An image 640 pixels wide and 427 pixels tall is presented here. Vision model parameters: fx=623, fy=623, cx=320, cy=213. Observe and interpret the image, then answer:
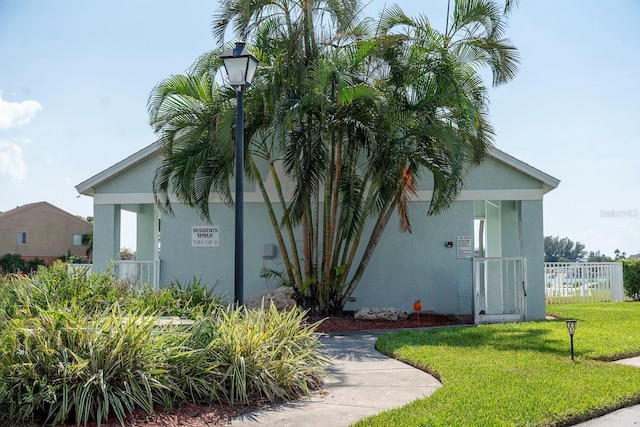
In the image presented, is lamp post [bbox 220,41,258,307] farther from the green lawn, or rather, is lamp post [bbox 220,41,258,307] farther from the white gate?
→ the white gate

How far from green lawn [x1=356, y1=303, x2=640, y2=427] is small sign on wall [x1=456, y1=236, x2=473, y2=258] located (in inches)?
96.7

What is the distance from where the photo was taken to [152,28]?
11.8 m

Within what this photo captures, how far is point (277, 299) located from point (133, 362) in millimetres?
7712

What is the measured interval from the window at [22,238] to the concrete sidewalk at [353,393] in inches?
1721

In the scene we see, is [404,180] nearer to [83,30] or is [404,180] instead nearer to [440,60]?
[440,60]

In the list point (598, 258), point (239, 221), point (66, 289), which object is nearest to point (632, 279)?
point (239, 221)

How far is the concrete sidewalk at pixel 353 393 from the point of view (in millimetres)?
6020

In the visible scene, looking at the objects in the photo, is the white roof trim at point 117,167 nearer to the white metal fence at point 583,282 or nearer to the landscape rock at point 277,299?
the landscape rock at point 277,299

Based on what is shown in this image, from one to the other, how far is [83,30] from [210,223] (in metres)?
5.21

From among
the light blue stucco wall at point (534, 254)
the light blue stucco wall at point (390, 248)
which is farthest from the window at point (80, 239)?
the light blue stucco wall at point (534, 254)

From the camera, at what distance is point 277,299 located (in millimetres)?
13711

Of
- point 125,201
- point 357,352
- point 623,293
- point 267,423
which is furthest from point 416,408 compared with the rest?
point 623,293

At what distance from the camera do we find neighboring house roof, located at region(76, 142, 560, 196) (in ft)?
48.4

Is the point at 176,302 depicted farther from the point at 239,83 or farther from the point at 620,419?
the point at 620,419
